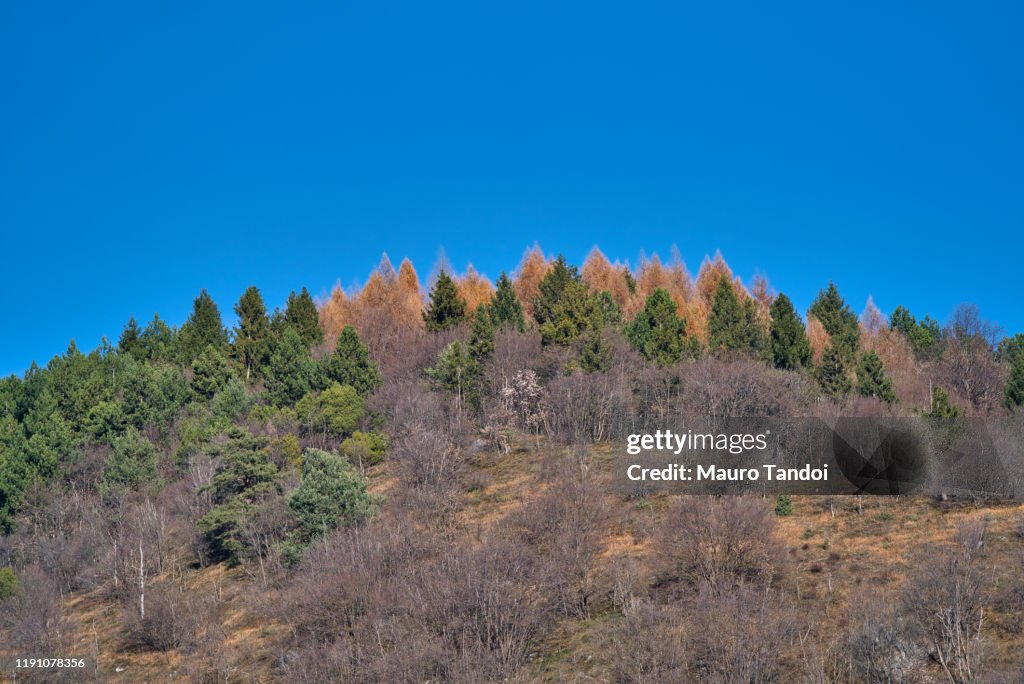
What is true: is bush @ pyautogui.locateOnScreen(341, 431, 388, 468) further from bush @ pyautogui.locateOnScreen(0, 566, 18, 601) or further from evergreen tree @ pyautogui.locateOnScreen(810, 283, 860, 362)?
evergreen tree @ pyautogui.locateOnScreen(810, 283, 860, 362)

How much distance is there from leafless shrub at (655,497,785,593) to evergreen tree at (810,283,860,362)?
3248 centimetres

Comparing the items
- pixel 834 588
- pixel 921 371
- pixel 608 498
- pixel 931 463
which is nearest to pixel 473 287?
pixel 921 371

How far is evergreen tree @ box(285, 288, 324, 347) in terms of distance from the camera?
69.9m

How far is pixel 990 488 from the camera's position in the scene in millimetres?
34125

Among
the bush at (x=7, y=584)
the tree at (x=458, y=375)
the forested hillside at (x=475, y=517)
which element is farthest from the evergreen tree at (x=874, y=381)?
the bush at (x=7, y=584)

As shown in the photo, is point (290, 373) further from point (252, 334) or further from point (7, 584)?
point (7, 584)

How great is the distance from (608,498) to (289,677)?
16.7 m

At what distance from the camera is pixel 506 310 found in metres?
59.2

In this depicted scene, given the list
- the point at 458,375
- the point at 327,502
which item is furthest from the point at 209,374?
the point at 327,502

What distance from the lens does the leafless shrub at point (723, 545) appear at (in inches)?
1102

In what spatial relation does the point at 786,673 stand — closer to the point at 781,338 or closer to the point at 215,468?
the point at 215,468

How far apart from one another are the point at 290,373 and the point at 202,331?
17.8 metres

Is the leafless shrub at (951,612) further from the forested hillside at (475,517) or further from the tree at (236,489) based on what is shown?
the tree at (236,489)

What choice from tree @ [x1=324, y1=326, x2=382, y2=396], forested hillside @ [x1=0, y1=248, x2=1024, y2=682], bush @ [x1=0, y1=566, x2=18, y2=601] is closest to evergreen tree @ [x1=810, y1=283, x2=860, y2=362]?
forested hillside @ [x1=0, y1=248, x2=1024, y2=682]
